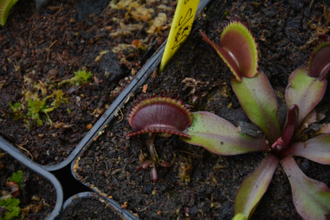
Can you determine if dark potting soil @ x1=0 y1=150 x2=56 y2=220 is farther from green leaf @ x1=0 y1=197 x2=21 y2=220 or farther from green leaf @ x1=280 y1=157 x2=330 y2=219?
green leaf @ x1=280 y1=157 x2=330 y2=219

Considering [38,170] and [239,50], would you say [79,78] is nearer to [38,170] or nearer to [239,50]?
[38,170]

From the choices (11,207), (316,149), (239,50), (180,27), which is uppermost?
(180,27)

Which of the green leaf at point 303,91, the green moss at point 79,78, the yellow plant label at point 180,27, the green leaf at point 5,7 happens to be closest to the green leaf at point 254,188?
the green leaf at point 303,91

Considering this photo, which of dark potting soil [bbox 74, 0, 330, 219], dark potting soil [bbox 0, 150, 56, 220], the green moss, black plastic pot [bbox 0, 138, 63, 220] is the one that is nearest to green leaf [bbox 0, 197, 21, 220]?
dark potting soil [bbox 0, 150, 56, 220]

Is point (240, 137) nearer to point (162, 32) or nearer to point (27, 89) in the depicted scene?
point (162, 32)

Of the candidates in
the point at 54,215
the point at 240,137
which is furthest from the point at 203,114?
the point at 54,215

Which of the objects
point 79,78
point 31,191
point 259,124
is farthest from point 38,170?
point 259,124
